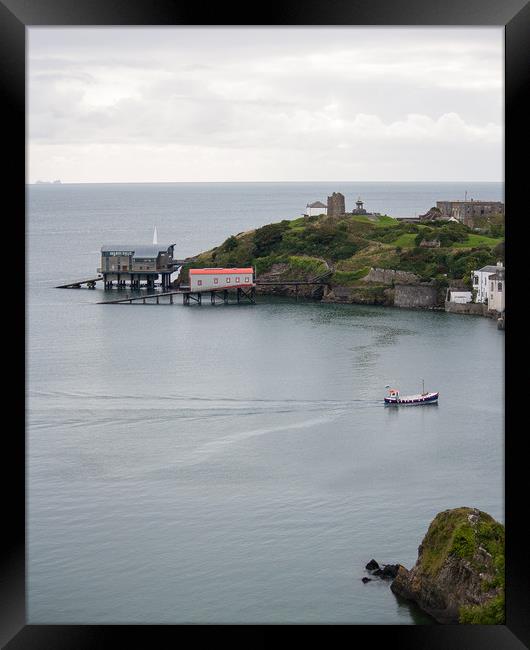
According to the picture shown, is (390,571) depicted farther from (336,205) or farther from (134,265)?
(336,205)

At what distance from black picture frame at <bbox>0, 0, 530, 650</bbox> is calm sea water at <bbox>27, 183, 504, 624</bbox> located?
13.2 feet

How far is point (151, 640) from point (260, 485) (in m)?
7.62

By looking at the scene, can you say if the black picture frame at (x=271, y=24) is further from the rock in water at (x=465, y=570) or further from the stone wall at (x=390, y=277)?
the stone wall at (x=390, y=277)

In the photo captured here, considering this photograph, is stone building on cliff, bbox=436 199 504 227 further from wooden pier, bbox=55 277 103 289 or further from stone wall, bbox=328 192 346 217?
wooden pier, bbox=55 277 103 289

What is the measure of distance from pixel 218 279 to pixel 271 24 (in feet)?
61.6

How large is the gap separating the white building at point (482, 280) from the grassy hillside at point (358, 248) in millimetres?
529

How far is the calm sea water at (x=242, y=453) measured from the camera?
664 centimetres

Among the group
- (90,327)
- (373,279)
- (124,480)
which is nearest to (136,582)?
(124,480)

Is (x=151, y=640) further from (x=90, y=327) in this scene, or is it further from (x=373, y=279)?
(x=373, y=279)

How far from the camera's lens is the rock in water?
4926 millimetres

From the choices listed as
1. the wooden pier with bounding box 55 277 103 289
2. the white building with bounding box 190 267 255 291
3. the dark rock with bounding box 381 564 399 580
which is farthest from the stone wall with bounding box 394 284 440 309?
the dark rock with bounding box 381 564 399 580

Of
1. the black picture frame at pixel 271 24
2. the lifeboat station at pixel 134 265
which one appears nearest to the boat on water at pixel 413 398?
the lifeboat station at pixel 134 265

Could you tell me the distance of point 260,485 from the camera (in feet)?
29.9

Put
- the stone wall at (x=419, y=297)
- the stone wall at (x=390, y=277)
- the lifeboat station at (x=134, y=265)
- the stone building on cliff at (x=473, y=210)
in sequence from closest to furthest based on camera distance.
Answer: the stone wall at (x=419, y=297) → the stone wall at (x=390, y=277) → the lifeboat station at (x=134, y=265) → the stone building on cliff at (x=473, y=210)
